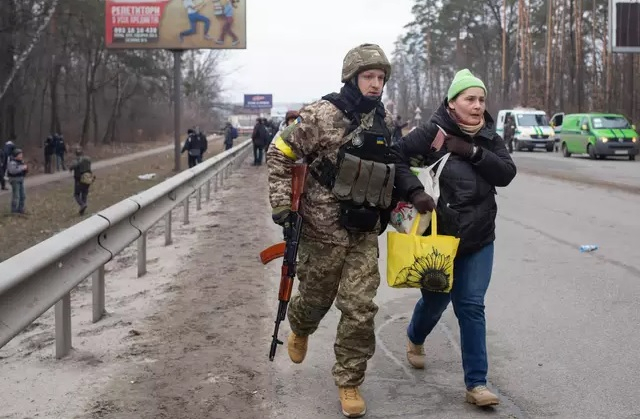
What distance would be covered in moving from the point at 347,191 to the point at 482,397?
125 centimetres

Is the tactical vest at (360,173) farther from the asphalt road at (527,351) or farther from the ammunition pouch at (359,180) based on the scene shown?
the asphalt road at (527,351)

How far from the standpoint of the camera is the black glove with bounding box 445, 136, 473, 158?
14.0ft

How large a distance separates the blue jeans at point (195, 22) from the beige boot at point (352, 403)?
981 inches

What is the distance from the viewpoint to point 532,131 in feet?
132

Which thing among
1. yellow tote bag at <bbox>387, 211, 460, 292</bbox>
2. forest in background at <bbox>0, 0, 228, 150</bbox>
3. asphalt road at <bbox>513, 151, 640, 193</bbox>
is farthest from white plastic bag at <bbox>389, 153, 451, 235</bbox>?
forest in background at <bbox>0, 0, 228, 150</bbox>

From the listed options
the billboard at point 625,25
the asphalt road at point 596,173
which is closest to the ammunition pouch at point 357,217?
the asphalt road at point 596,173

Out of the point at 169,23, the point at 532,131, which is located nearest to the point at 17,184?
the point at 169,23

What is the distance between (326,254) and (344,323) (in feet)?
1.23

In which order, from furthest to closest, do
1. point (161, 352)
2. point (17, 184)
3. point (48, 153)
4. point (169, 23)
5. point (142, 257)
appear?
point (48, 153)
point (169, 23)
point (17, 184)
point (142, 257)
point (161, 352)

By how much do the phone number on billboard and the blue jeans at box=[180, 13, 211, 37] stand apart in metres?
0.97

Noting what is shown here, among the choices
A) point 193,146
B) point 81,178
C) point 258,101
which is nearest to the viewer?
point 81,178

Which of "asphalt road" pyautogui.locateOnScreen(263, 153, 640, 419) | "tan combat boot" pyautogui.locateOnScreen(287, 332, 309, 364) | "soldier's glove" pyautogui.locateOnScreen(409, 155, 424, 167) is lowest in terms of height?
"asphalt road" pyautogui.locateOnScreen(263, 153, 640, 419)

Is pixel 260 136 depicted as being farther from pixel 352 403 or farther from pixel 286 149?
pixel 352 403

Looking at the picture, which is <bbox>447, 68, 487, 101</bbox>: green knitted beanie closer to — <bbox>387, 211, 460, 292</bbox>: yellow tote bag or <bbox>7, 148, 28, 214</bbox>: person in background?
<bbox>387, 211, 460, 292</bbox>: yellow tote bag
